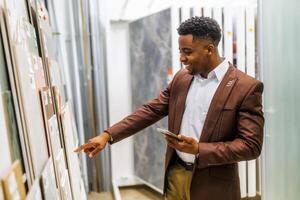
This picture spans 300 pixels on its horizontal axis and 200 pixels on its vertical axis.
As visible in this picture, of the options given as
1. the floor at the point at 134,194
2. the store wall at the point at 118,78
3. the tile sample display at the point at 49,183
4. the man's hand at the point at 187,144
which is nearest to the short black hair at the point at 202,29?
the man's hand at the point at 187,144

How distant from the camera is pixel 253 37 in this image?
2.36 metres

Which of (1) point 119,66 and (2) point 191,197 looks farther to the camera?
(1) point 119,66

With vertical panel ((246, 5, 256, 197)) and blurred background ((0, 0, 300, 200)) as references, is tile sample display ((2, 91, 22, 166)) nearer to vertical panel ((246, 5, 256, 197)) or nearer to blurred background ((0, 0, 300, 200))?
blurred background ((0, 0, 300, 200))

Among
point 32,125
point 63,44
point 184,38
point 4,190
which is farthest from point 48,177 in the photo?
point 63,44

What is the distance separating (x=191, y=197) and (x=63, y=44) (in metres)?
1.77

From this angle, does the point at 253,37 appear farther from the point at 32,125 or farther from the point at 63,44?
the point at 32,125

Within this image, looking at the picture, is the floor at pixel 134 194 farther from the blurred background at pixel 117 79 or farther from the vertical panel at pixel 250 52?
the vertical panel at pixel 250 52

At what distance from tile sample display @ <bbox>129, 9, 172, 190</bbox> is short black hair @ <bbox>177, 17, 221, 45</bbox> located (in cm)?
88

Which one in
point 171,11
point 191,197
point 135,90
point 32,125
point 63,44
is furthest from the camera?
point 135,90

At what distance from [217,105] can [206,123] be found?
0.31 ft

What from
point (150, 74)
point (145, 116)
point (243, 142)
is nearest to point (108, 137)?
point (145, 116)

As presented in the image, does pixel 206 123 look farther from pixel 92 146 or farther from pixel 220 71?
pixel 92 146

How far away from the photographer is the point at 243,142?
135cm

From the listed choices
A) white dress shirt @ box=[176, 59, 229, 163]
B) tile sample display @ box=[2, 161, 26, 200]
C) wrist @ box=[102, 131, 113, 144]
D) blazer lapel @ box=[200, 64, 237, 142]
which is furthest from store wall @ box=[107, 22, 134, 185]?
tile sample display @ box=[2, 161, 26, 200]
